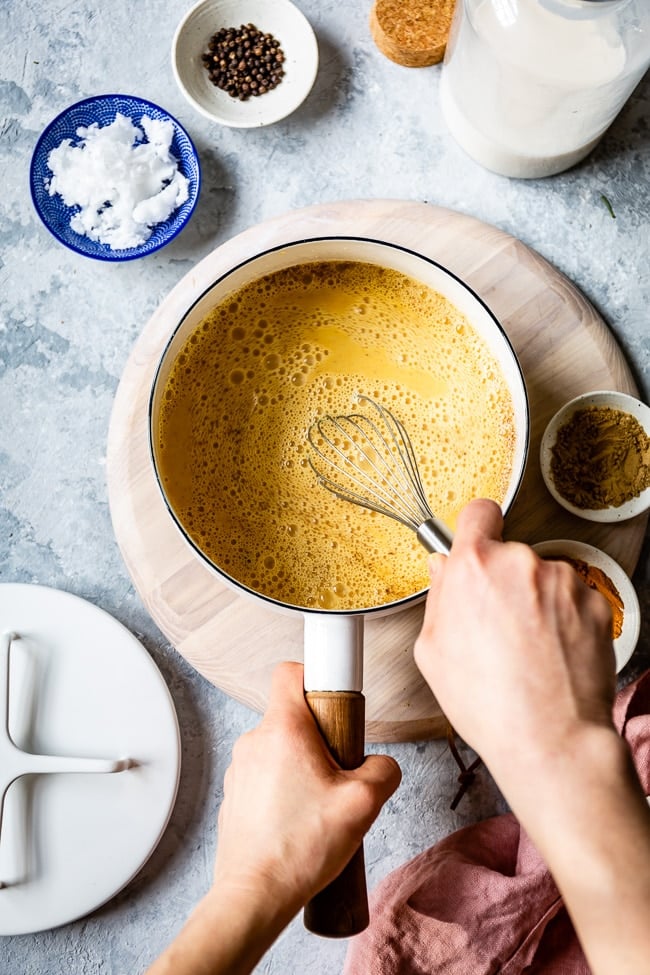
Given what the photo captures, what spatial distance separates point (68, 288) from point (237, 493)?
0.33 meters

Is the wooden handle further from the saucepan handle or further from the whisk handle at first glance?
the whisk handle

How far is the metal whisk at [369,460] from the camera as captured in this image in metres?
0.77

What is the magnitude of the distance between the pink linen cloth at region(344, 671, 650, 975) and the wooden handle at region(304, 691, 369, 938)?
202 millimetres

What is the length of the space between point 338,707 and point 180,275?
51cm

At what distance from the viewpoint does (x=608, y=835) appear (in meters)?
0.50

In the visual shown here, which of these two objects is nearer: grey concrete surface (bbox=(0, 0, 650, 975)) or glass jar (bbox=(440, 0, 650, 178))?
glass jar (bbox=(440, 0, 650, 178))

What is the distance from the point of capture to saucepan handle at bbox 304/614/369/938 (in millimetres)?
619

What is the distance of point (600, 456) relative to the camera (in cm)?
79

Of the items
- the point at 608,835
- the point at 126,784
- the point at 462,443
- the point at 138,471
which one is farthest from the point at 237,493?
the point at 608,835

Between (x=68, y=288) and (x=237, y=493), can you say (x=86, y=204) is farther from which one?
(x=237, y=493)

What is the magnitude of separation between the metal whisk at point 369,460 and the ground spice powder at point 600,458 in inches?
5.4

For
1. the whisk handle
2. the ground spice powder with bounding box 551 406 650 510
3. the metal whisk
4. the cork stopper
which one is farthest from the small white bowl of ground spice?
the cork stopper

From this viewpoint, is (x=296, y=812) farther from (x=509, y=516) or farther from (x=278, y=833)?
(x=509, y=516)

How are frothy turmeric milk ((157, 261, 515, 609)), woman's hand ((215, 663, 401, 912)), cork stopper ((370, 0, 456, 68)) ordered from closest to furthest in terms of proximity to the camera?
woman's hand ((215, 663, 401, 912)) → frothy turmeric milk ((157, 261, 515, 609)) → cork stopper ((370, 0, 456, 68))
